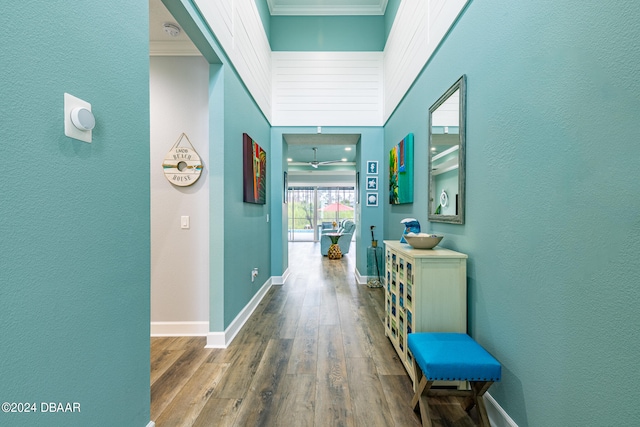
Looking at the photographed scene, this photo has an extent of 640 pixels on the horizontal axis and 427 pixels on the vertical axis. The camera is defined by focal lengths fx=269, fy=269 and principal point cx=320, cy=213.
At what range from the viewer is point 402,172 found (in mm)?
3217

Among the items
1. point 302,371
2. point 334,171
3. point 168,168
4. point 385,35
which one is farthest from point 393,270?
point 334,171

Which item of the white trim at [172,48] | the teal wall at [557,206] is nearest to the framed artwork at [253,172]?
the white trim at [172,48]

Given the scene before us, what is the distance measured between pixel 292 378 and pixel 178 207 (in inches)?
72.8

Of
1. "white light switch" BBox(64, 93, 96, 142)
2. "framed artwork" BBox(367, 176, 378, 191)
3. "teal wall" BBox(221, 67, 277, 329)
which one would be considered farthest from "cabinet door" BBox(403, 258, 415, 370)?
"framed artwork" BBox(367, 176, 378, 191)

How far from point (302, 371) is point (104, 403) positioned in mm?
1254

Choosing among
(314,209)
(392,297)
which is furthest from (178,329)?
(314,209)

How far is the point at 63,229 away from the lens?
0.91m

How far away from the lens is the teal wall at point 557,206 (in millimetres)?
867

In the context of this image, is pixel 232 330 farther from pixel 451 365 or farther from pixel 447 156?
pixel 447 156

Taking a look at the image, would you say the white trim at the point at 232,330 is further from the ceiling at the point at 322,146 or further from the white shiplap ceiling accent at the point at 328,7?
the white shiplap ceiling accent at the point at 328,7

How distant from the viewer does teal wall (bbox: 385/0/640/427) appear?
867 mm

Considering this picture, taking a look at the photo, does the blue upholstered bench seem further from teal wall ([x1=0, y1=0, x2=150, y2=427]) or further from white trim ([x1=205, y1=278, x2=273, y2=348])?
white trim ([x1=205, y1=278, x2=273, y2=348])

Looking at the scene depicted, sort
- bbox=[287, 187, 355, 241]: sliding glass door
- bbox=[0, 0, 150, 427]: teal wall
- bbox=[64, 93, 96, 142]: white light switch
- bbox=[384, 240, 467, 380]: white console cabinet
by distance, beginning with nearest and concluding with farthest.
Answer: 1. bbox=[0, 0, 150, 427]: teal wall
2. bbox=[64, 93, 96, 142]: white light switch
3. bbox=[384, 240, 467, 380]: white console cabinet
4. bbox=[287, 187, 355, 241]: sliding glass door

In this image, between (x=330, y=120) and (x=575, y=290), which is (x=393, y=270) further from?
(x=330, y=120)
